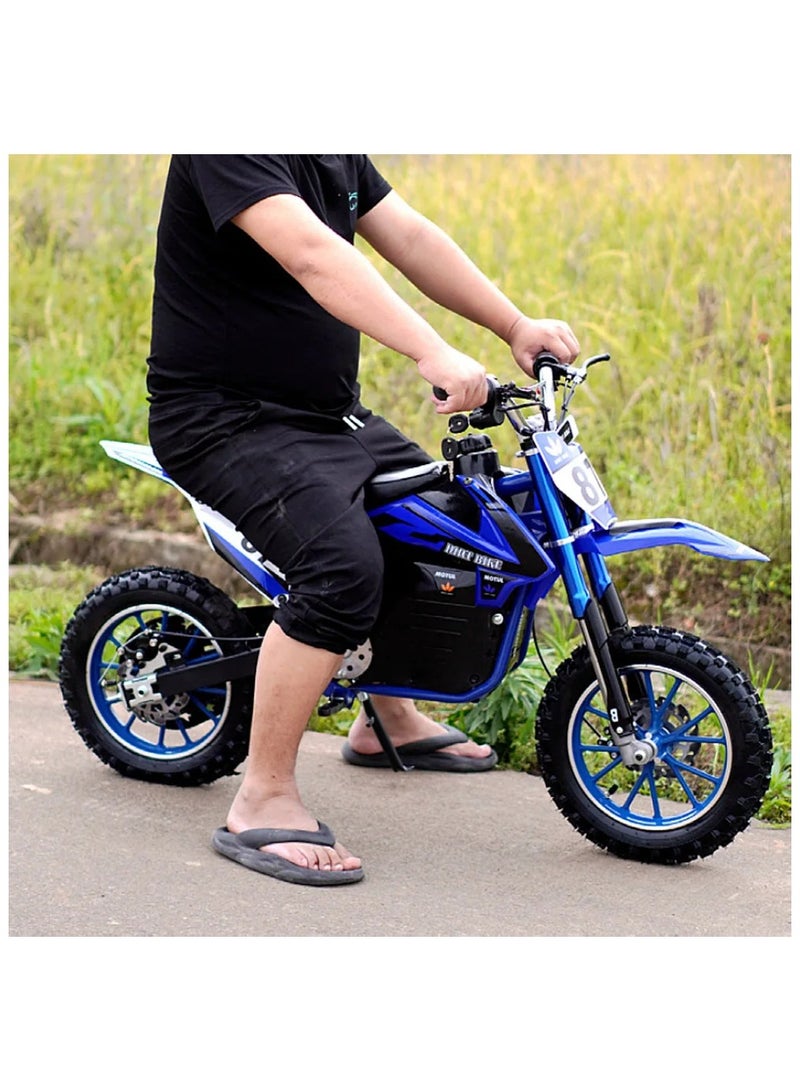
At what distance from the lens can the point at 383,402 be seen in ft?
21.6

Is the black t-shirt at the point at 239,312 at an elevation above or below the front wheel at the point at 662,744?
above

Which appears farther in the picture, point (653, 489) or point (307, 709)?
point (653, 489)

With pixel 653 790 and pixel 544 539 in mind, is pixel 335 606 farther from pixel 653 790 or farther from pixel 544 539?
pixel 653 790

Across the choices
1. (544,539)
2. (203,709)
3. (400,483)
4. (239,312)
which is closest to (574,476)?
(544,539)

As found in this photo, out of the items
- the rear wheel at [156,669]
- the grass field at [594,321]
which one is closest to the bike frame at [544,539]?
the rear wheel at [156,669]

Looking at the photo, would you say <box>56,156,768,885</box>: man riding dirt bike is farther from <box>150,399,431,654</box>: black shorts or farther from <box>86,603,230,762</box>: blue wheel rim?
<box>86,603,230,762</box>: blue wheel rim

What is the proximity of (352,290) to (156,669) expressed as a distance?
133 cm

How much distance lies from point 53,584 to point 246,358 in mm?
2702

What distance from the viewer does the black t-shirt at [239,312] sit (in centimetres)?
356

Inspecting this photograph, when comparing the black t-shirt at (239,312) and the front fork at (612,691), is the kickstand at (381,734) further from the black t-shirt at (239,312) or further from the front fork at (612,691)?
the black t-shirt at (239,312)

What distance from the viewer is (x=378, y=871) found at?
3611 mm

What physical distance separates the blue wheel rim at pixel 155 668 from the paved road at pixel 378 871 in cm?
14
